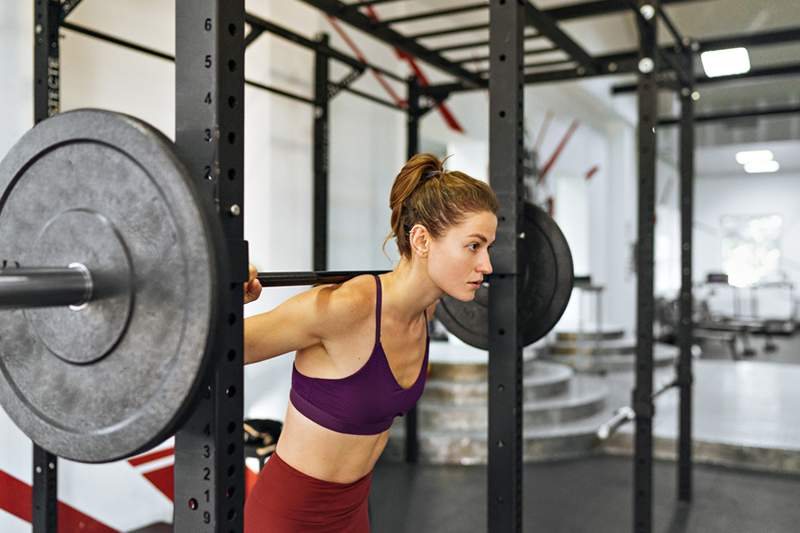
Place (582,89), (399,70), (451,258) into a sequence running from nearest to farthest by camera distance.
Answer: (451,258) → (399,70) → (582,89)

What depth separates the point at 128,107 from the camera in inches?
118

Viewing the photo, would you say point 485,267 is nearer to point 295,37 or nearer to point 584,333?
point 295,37

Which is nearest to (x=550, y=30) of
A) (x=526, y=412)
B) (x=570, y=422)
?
(x=526, y=412)

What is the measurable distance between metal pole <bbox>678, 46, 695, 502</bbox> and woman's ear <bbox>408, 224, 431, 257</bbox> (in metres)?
2.68

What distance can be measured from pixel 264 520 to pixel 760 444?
12.8 ft

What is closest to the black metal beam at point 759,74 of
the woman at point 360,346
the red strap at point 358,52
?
the red strap at point 358,52

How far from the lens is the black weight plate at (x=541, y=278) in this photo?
5.60 feet

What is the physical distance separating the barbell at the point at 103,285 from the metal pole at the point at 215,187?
0.11 meters

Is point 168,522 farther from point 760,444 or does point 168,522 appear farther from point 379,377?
point 760,444

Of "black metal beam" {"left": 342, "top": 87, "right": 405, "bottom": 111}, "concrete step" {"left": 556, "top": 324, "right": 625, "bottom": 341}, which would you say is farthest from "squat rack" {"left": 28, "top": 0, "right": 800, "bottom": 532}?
"concrete step" {"left": 556, "top": 324, "right": 625, "bottom": 341}

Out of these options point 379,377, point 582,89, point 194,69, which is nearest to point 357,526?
point 379,377

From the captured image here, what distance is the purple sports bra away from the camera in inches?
56.1

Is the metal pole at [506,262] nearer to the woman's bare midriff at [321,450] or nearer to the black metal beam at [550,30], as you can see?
the black metal beam at [550,30]

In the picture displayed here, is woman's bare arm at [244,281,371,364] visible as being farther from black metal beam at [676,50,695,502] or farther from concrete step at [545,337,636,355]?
concrete step at [545,337,636,355]
